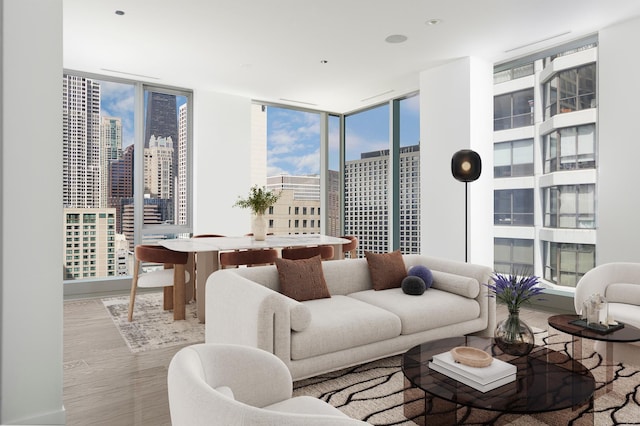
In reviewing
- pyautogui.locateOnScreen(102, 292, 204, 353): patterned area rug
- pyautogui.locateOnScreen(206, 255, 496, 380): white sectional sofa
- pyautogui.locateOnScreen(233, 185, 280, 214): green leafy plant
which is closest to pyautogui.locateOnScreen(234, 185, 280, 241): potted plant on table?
pyautogui.locateOnScreen(233, 185, 280, 214): green leafy plant

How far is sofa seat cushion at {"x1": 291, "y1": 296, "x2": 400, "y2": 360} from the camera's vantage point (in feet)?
8.73

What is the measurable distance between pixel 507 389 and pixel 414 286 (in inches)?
61.8

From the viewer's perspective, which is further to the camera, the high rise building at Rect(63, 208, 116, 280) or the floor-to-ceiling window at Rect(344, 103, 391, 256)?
the floor-to-ceiling window at Rect(344, 103, 391, 256)

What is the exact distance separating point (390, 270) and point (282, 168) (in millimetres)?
4368

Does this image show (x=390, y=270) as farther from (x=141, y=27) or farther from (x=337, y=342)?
(x=141, y=27)

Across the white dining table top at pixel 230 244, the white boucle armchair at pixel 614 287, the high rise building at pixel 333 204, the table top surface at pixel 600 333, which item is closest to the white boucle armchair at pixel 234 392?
the table top surface at pixel 600 333

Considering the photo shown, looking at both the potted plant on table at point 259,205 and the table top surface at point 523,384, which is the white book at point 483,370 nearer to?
the table top surface at point 523,384

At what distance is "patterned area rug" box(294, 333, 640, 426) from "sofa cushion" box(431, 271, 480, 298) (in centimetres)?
81

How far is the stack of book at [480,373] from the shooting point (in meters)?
2.00

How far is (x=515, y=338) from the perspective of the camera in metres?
2.44

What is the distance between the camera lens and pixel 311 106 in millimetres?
7676

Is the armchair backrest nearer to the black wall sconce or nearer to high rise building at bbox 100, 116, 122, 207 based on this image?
the black wall sconce

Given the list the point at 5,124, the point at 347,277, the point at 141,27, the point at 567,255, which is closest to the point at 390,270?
the point at 347,277

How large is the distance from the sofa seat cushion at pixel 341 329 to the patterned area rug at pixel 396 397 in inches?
9.2
